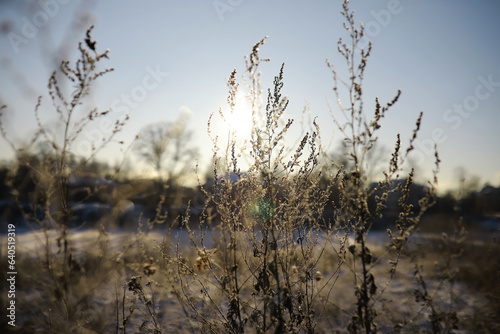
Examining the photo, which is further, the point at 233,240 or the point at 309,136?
the point at 309,136

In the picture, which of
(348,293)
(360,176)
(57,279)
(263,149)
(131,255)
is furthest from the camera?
(131,255)

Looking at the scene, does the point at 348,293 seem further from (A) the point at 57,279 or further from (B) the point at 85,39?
(B) the point at 85,39

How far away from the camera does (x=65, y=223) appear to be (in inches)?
92.0

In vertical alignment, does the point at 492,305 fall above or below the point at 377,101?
below

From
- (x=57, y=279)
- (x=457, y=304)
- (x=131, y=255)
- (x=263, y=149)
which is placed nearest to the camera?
(x=263, y=149)

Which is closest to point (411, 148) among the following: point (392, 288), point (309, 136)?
point (309, 136)

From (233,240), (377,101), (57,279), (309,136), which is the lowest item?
(57,279)

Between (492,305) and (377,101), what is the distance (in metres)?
3.43

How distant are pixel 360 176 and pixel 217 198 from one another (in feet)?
3.43

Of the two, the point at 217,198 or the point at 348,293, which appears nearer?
the point at 217,198

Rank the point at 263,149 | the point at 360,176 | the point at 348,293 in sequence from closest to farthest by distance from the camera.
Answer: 1. the point at 360,176
2. the point at 263,149
3. the point at 348,293

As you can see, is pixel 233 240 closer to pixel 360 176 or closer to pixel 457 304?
pixel 360 176

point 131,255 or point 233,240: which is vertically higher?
point 233,240

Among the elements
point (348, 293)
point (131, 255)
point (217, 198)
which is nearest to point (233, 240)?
point (217, 198)
